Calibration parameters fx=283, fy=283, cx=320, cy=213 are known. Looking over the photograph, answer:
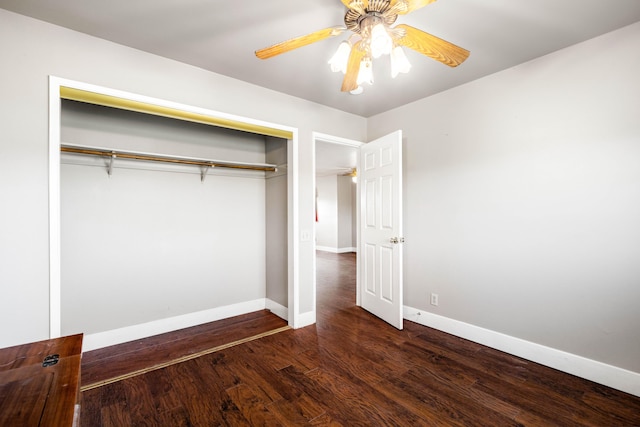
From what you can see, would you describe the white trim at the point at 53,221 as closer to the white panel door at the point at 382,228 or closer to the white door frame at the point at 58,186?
the white door frame at the point at 58,186

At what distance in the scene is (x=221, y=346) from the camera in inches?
106

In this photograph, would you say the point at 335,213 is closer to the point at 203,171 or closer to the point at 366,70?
the point at 203,171

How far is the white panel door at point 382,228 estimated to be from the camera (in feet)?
10.2

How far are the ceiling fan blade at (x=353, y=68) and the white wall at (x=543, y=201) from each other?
1522mm

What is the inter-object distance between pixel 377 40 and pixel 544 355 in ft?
9.04

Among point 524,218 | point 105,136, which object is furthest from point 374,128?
point 105,136

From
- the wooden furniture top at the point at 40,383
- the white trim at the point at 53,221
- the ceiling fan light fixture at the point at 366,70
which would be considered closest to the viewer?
the wooden furniture top at the point at 40,383

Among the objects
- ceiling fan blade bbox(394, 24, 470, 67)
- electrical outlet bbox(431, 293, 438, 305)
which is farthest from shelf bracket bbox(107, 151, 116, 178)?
electrical outlet bbox(431, 293, 438, 305)

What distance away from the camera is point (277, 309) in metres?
3.54

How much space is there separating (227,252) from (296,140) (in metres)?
1.60

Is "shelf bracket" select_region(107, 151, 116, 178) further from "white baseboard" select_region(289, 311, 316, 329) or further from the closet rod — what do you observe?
"white baseboard" select_region(289, 311, 316, 329)

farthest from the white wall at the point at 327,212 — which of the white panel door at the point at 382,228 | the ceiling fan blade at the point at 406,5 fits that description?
the ceiling fan blade at the point at 406,5

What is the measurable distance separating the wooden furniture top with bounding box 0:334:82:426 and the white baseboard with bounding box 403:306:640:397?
119 inches

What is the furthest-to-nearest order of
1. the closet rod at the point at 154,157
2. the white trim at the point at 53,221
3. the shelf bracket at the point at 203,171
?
the shelf bracket at the point at 203,171 < the closet rod at the point at 154,157 < the white trim at the point at 53,221
